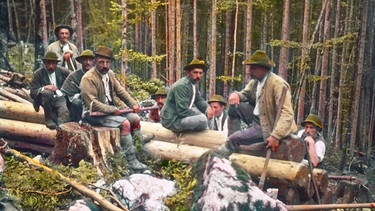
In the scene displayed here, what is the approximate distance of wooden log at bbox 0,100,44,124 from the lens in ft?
25.3

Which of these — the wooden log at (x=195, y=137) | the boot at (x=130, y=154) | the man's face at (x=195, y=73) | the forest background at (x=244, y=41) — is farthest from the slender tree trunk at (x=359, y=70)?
the boot at (x=130, y=154)

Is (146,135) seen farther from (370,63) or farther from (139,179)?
(370,63)

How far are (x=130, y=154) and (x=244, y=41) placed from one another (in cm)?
1718

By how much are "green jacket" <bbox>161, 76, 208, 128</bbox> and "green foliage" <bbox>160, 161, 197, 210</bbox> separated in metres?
0.66

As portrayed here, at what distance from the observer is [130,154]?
21.7ft

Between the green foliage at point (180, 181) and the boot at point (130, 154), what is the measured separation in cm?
33

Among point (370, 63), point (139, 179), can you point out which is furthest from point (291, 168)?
point (370, 63)

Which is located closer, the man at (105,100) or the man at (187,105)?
the man at (105,100)

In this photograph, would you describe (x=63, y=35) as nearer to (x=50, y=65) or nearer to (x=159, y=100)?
(x=50, y=65)

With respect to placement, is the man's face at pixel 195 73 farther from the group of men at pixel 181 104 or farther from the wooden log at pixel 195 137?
the wooden log at pixel 195 137

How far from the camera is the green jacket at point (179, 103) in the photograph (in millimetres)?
6793

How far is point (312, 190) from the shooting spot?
591 centimetres

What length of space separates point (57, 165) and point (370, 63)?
12696 mm

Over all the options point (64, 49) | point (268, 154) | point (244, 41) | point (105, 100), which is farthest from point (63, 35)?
point (244, 41)
